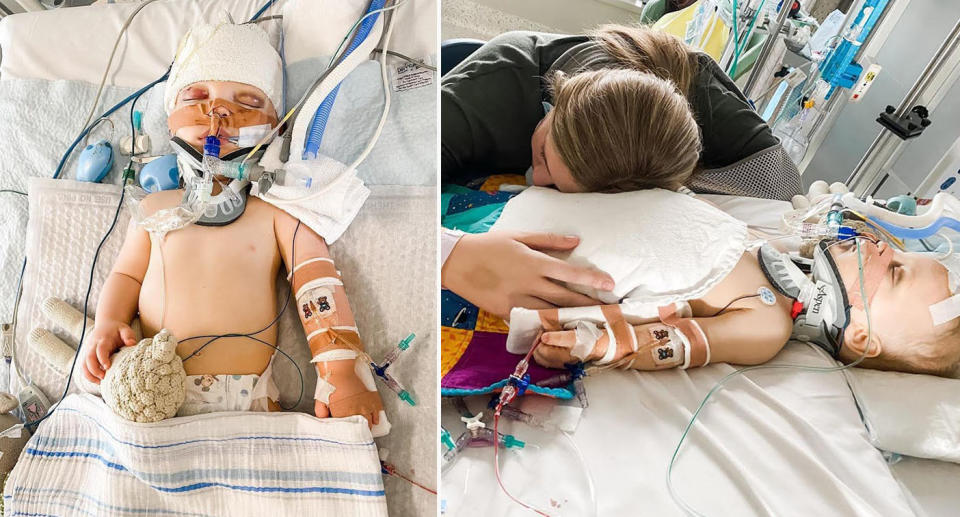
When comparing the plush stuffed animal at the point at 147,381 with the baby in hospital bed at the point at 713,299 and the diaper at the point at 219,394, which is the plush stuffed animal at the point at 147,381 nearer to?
the diaper at the point at 219,394

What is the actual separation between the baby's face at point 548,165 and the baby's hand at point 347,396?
56 cm

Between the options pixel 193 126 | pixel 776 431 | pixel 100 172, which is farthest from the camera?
pixel 100 172

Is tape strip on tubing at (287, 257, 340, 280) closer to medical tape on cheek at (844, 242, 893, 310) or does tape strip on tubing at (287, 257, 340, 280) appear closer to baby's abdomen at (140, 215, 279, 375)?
baby's abdomen at (140, 215, 279, 375)

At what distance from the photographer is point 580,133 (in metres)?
1.06

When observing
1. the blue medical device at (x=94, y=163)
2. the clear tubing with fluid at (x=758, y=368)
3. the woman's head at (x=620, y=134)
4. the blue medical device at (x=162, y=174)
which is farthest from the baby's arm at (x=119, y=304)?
the clear tubing with fluid at (x=758, y=368)

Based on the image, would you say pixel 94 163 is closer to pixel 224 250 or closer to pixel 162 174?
pixel 162 174

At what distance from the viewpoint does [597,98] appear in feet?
3.43

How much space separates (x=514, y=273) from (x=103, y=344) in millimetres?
839

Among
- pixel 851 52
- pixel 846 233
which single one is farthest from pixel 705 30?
pixel 846 233

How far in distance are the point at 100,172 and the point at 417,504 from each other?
1.11m

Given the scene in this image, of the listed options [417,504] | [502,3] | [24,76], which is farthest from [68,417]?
[502,3]

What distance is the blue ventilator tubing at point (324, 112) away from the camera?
1274mm

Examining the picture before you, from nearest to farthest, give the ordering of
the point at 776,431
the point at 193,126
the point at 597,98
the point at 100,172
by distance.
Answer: the point at 776,431
the point at 597,98
the point at 193,126
the point at 100,172

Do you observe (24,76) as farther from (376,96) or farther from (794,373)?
(794,373)
